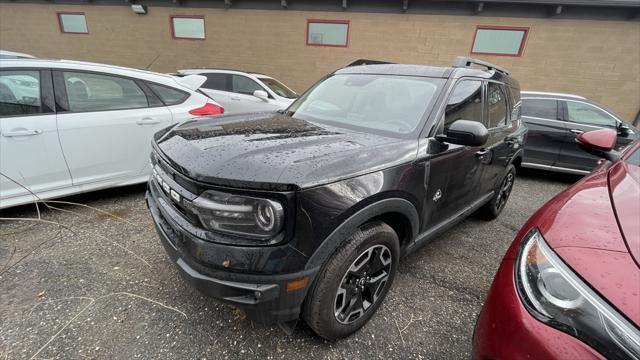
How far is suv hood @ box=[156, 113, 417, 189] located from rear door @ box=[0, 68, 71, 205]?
1686mm

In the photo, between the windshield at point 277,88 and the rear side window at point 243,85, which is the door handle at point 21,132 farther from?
the windshield at point 277,88

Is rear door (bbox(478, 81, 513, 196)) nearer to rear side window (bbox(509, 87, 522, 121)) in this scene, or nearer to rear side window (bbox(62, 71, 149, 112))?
rear side window (bbox(509, 87, 522, 121))

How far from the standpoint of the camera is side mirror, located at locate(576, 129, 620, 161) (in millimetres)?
2195

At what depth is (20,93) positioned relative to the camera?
8.94ft

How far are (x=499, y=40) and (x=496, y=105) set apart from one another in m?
8.22

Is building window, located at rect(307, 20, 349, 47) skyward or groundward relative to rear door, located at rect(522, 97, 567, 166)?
skyward

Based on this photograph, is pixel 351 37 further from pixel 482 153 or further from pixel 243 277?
pixel 243 277

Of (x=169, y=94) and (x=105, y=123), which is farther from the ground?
(x=169, y=94)

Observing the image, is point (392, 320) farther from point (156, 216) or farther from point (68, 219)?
point (68, 219)

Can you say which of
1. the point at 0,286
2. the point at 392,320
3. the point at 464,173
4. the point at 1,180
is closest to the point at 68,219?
the point at 1,180

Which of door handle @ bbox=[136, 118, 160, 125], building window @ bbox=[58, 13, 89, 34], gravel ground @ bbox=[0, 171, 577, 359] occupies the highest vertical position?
building window @ bbox=[58, 13, 89, 34]

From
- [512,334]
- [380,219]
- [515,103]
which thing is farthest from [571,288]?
[515,103]

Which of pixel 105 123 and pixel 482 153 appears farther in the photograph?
pixel 105 123

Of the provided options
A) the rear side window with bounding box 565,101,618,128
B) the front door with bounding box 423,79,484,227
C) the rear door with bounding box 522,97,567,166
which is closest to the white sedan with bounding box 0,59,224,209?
the front door with bounding box 423,79,484,227
